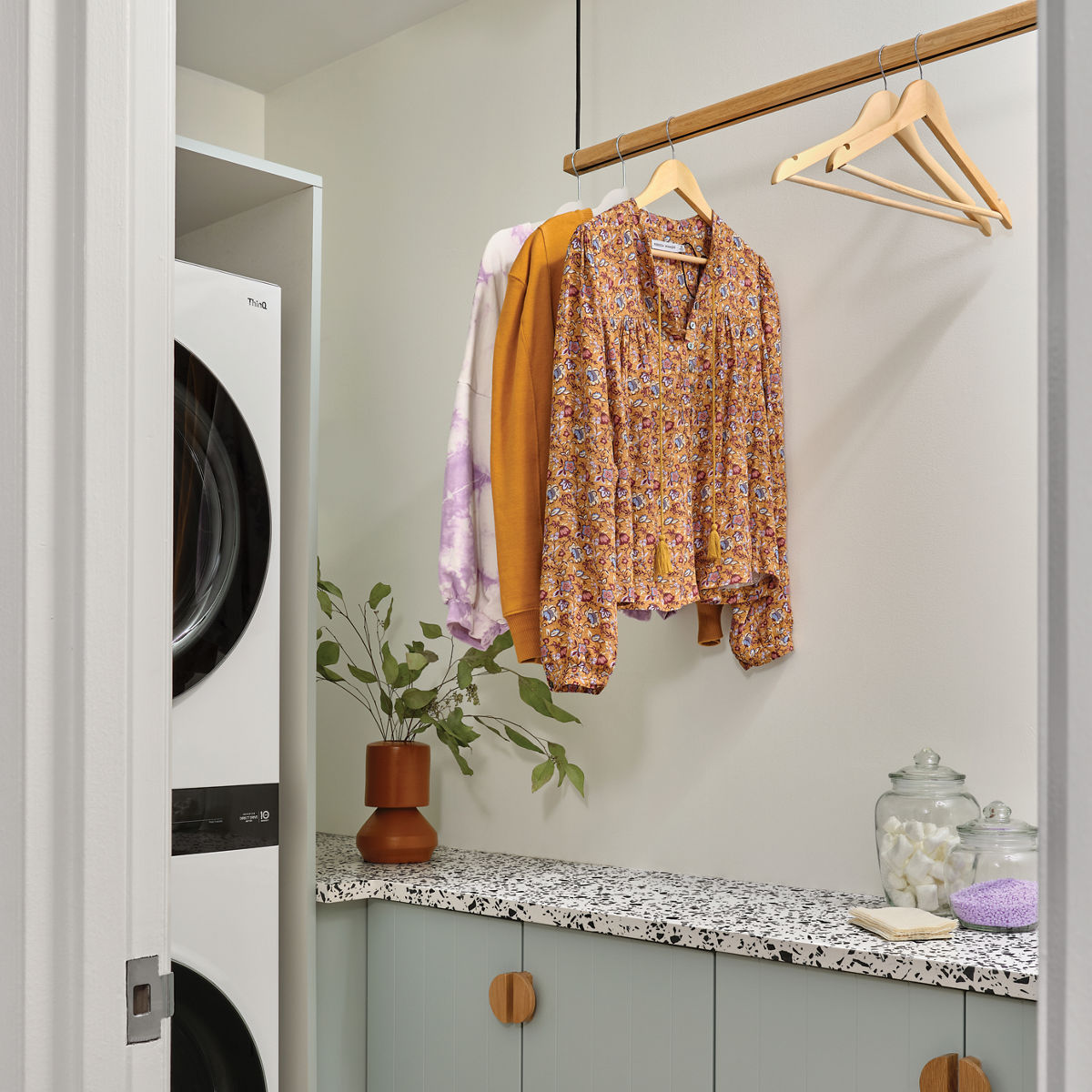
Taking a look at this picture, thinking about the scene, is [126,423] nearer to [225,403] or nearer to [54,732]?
[54,732]

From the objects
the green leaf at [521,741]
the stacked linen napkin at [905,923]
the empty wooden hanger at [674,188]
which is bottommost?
the stacked linen napkin at [905,923]

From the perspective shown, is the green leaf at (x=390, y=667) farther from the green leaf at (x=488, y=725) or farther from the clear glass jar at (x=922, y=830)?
the clear glass jar at (x=922, y=830)

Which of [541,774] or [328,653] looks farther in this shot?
[328,653]

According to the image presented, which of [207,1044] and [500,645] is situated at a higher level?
[500,645]

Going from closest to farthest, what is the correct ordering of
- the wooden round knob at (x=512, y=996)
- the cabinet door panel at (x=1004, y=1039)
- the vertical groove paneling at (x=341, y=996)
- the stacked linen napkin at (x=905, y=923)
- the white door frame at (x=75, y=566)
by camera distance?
the white door frame at (x=75, y=566) → the cabinet door panel at (x=1004, y=1039) → the stacked linen napkin at (x=905, y=923) → the wooden round knob at (x=512, y=996) → the vertical groove paneling at (x=341, y=996)

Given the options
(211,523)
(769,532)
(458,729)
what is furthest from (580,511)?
(458,729)

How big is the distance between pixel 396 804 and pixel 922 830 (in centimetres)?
105

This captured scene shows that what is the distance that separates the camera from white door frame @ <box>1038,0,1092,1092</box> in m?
0.36

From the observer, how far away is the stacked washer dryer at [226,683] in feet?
6.28

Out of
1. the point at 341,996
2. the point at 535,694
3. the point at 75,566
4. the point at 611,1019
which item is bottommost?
the point at 341,996

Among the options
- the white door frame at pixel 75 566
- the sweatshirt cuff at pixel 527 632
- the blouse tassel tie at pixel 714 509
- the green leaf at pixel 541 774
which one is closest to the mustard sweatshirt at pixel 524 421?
the sweatshirt cuff at pixel 527 632

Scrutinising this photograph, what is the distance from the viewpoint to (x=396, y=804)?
2.32 metres

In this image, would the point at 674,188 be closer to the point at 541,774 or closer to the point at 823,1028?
the point at 541,774

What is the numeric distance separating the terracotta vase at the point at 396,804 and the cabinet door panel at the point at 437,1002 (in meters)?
Result: 0.14
